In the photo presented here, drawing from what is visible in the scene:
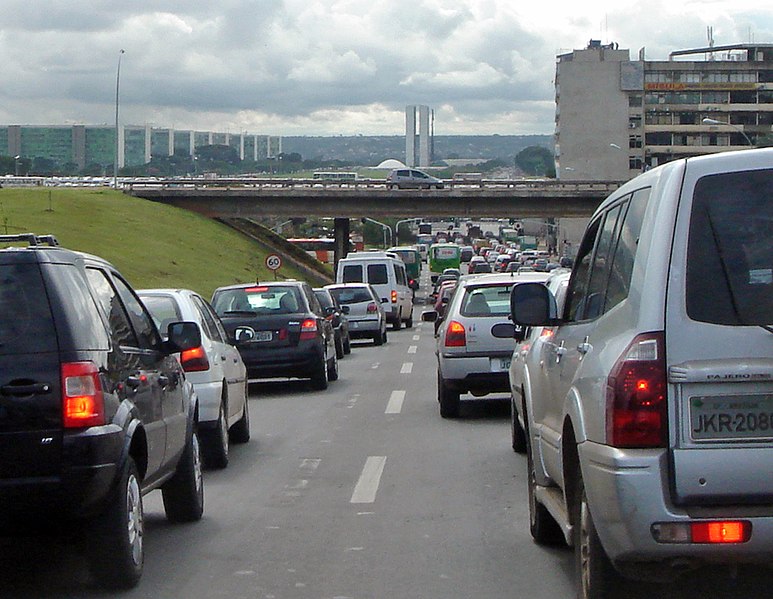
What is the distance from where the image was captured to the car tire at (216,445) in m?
11.4

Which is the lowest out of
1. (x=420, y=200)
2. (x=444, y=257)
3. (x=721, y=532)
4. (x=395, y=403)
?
(x=395, y=403)

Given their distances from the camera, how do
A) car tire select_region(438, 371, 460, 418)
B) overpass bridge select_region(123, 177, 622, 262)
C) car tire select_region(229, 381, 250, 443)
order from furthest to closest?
overpass bridge select_region(123, 177, 622, 262) → car tire select_region(438, 371, 460, 418) → car tire select_region(229, 381, 250, 443)

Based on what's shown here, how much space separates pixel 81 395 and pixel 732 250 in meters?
3.15

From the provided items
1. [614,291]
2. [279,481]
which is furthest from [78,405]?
[279,481]

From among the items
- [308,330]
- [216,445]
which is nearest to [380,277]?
[308,330]

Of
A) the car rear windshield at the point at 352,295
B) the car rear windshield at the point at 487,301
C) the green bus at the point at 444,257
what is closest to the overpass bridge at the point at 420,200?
the green bus at the point at 444,257

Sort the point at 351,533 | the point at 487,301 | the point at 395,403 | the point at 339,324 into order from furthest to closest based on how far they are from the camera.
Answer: the point at 339,324 < the point at 395,403 < the point at 487,301 < the point at 351,533

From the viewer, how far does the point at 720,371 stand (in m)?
4.82

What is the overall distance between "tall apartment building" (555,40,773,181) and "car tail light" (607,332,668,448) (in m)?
137

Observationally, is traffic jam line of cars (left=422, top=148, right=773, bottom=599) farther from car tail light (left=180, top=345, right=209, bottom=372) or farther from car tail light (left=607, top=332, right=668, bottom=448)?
car tail light (left=180, top=345, right=209, bottom=372)

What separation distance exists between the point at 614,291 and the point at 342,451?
719 cm

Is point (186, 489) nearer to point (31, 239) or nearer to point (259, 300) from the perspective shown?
point (31, 239)

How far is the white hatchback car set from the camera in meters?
11.4

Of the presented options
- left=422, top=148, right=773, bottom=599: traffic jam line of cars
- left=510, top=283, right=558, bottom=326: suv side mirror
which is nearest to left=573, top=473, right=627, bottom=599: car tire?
left=422, top=148, right=773, bottom=599: traffic jam line of cars
